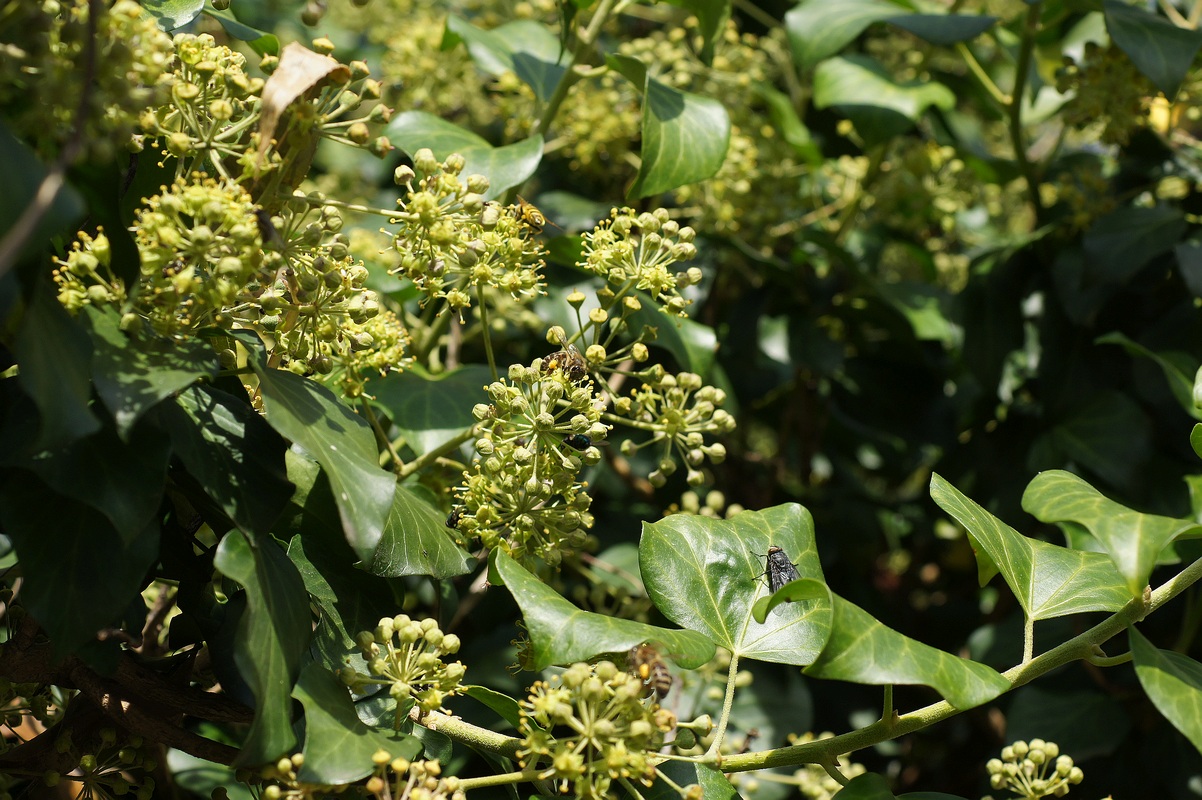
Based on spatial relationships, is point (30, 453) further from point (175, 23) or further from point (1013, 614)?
point (1013, 614)

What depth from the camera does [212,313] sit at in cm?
94

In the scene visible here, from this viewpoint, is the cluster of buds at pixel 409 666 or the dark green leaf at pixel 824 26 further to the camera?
the dark green leaf at pixel 824 26

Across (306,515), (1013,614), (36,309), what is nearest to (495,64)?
(306,515)

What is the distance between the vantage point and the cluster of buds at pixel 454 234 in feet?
3.51

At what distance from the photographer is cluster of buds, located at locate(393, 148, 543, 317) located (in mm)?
1069

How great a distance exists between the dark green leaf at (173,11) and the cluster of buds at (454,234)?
342mm

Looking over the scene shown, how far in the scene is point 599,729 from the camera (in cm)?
92

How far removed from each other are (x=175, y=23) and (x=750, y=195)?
1.28 m

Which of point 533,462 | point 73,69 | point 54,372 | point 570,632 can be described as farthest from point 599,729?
point 73,69

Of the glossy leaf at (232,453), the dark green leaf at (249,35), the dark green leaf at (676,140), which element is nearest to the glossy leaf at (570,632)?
the glossy leaf at (232,453)

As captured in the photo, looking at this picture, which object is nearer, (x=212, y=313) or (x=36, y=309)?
(x=36, y=309)

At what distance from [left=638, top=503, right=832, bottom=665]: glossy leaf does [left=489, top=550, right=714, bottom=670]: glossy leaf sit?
0.33ft

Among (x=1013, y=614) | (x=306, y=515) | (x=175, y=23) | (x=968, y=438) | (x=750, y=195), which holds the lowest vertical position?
(x=1013, y=614)

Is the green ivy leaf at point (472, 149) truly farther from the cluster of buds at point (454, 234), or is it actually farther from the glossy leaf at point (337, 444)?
the glossy leaf at point (337, 444)
